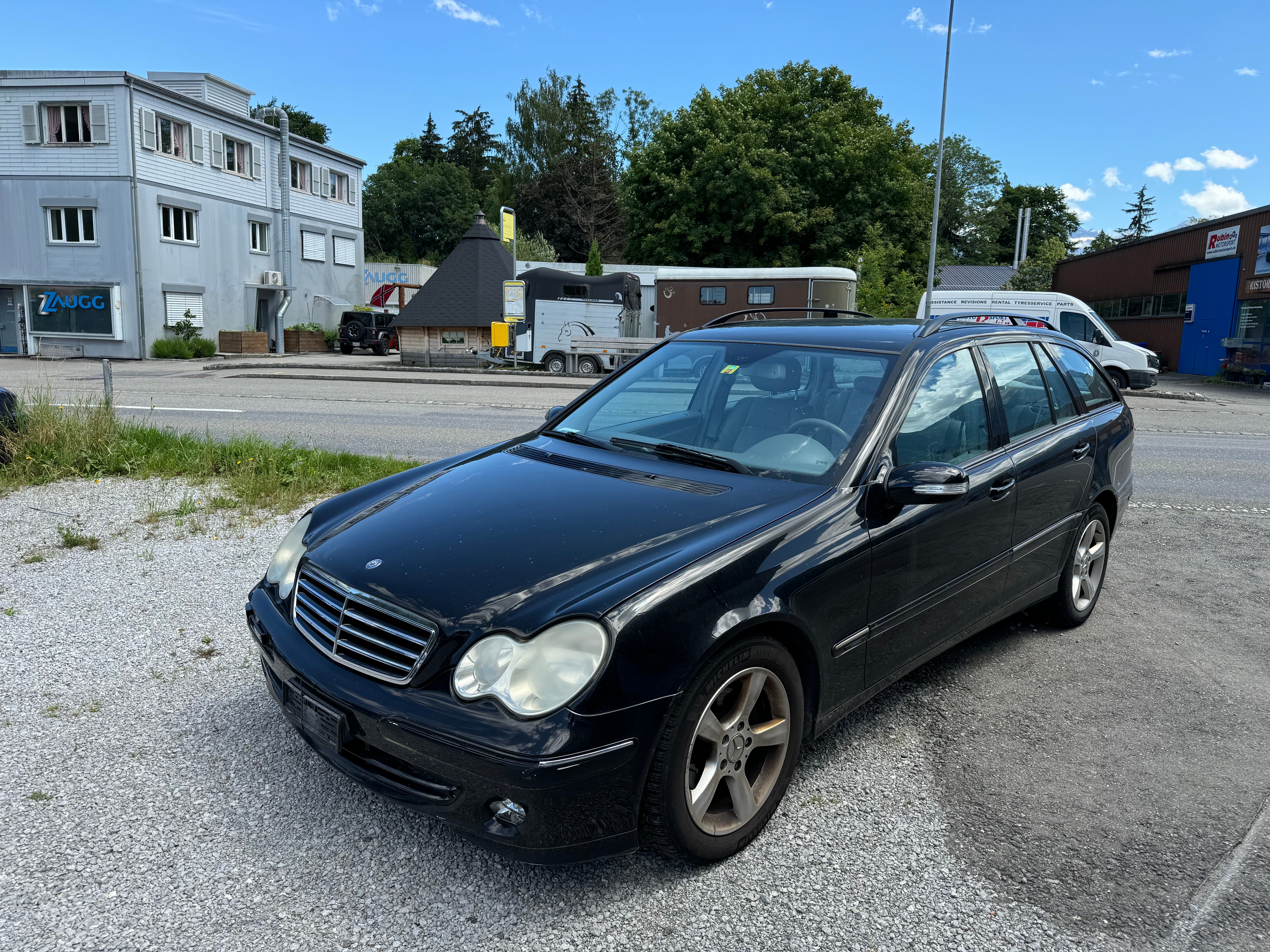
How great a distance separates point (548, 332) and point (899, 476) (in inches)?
961

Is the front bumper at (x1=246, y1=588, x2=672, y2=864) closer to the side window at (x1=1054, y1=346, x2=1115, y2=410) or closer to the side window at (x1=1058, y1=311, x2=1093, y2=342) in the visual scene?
the side window at (x1=1054, y1=346, x2=1115, y2=410)

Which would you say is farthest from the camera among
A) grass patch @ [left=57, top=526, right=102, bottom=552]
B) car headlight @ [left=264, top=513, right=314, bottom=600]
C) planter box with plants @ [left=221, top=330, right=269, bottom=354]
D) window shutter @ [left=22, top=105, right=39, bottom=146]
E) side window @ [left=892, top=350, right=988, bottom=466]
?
planter box with plants @ [left=221, top=330, right=269, bottom=354]

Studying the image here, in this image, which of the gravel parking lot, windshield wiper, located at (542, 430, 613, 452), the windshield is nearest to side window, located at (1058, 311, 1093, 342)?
the gravel parking lot

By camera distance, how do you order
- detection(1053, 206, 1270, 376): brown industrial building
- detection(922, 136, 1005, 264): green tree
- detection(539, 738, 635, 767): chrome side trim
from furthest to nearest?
detection(922, 136, 1005, 264): green tree, detection(1053, 206, 1270, 376): brown industrial building, detection(539, 738, 635, 767): chrome side trim

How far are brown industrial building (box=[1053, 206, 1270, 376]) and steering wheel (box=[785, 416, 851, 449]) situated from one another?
27933 mm

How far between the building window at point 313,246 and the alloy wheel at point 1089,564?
41577 mm

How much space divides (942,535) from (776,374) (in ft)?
3.01

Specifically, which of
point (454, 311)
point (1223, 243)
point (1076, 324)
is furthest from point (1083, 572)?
point (1223, 243)

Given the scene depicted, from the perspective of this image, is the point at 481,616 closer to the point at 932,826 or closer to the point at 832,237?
the point at 932,826

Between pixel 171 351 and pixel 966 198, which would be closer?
pixel 171 351

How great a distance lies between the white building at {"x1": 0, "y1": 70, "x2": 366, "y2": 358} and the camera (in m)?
31.9

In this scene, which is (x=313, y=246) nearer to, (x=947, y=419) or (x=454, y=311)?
(x=454, y=311)

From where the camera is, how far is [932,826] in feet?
9.82

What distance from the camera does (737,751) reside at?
2.73 metres
